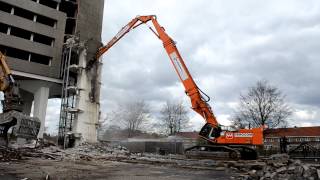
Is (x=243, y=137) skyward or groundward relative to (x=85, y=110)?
groundward

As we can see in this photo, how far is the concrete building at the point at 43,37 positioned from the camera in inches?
1683

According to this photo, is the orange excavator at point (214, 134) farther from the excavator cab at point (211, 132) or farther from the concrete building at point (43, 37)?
the concrete building at point (43, 37)

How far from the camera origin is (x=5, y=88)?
22.4 m

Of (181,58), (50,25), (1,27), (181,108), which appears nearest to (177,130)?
(181,108)

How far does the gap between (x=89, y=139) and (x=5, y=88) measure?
22189 mm

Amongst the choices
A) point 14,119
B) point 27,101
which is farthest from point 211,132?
point 27,101

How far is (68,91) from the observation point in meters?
44.7

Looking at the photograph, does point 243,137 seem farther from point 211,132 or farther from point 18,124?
point 18,124

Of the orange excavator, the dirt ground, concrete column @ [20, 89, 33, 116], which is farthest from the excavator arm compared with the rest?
concrete column @ [20, 89, 33, 116]

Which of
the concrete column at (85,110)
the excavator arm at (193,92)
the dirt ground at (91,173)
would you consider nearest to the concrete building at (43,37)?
the concrete column at (85,110)

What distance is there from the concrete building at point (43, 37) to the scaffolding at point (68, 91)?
2.71 ft

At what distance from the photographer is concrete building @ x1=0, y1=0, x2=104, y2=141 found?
1683 inches

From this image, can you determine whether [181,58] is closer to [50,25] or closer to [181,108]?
[50,25]

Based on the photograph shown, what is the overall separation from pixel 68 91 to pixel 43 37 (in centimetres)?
786
